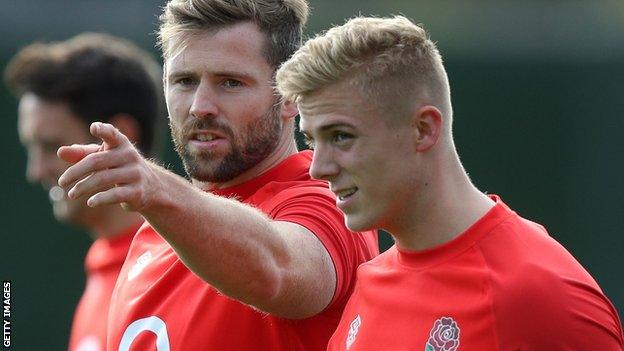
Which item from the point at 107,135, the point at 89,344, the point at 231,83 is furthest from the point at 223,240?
the point at 89,344

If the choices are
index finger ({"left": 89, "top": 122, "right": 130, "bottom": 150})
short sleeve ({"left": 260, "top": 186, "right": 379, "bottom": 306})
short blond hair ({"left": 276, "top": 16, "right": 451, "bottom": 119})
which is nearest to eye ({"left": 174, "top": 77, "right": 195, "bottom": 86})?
short sleeve ({"left": 260, "top": 186, "right": 379, "bottom": 306})

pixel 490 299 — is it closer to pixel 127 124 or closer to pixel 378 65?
pixel 378 65

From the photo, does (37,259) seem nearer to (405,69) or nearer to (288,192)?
(288,192)

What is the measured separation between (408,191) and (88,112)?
2619 mm

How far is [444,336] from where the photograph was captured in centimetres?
307

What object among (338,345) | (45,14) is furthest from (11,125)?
(338,345)

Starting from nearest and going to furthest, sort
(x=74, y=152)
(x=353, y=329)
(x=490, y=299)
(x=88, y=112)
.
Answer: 1. (x=74, y=152)
2. (x=490, y=299)
3. (x=353, y=329)
4. (x=88, y=112)

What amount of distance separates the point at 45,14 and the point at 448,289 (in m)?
5.73

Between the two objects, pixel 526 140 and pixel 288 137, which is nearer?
pixel 288 137

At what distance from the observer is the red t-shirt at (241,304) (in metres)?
3.58

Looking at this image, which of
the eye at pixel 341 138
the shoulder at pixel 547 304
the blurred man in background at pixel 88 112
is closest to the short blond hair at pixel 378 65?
the eye at pixel 341 138

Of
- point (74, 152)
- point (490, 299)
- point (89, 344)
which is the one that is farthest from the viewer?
point (89, 344)

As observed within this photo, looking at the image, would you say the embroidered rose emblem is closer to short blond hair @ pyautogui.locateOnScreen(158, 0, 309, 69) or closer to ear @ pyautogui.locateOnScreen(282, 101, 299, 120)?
ear @ pyautogui.locateOnScreen(282, 101, 299, 120)

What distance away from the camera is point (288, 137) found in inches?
159
